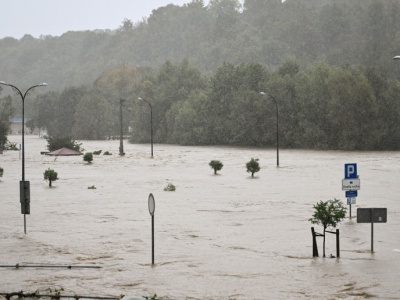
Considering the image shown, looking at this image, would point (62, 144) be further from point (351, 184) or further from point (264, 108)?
point (351, 184)

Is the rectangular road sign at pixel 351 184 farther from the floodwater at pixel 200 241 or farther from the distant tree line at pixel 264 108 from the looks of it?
the distant tree line at pixel 264 108

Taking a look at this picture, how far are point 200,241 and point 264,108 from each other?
86.6 m

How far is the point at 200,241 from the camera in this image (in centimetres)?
2939

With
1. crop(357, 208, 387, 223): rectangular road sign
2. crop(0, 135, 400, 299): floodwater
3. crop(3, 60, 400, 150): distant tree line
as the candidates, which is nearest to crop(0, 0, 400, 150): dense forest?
crop(3, 60, 400, 150): distant tree line

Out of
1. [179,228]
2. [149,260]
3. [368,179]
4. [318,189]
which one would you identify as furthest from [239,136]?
[149,260]

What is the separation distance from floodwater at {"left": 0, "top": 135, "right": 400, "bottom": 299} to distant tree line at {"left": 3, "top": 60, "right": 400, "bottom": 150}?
1415 inches

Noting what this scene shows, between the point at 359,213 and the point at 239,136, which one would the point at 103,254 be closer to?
the point at 359,213

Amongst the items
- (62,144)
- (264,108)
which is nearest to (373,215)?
(62,144)

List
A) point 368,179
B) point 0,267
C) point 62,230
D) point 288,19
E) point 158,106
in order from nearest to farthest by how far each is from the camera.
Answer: point 0,267 → point 62,230 → point 368,179 → point 158,106 → point 288,19

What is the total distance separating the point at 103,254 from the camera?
1046 inches

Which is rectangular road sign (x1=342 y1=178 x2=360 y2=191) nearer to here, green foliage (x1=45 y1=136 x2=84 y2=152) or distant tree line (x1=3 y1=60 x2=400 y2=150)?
distant tree line (x1=3 y1=60 x2=400 y2=150)

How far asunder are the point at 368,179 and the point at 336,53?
304 feet

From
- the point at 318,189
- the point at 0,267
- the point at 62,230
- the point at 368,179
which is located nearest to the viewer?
the point at 0,267

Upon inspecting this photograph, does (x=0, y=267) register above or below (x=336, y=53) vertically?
below
